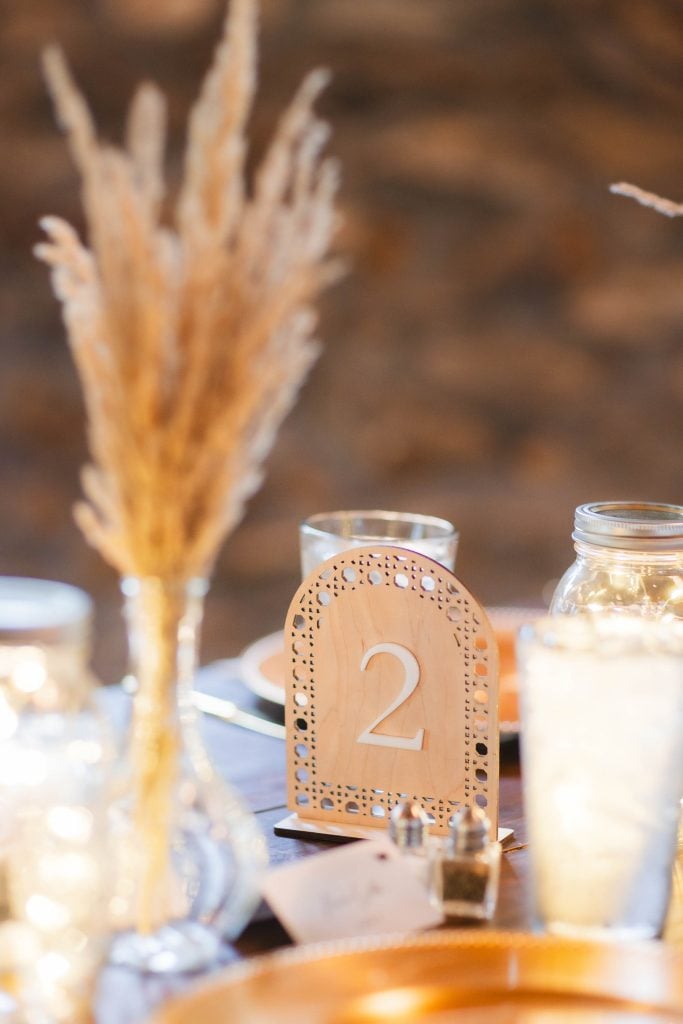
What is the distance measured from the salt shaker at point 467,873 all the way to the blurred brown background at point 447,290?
2.22 metres

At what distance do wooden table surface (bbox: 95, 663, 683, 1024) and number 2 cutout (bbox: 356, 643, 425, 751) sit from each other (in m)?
0.09

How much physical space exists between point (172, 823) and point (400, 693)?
0.28 metres

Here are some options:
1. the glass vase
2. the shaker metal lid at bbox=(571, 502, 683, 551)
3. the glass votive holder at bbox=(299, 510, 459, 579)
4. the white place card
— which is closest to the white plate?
the glass votive holder at bbox=(299, 510, 459, 579)

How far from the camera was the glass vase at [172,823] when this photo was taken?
726 mm

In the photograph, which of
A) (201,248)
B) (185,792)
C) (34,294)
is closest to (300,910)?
(185,792)

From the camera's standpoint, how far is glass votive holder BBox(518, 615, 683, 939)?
0.77 meters

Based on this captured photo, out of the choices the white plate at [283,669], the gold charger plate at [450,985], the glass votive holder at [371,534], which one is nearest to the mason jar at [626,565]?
the glass votive holder at [371,534]

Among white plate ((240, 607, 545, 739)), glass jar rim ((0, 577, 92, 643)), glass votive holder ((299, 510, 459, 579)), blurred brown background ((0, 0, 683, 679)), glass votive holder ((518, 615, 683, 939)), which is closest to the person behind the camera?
glass jar rim ((0, 577, 92, 643))

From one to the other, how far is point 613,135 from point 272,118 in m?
0.83

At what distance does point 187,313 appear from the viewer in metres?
0.68

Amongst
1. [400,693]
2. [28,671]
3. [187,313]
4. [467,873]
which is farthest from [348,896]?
[187,313]

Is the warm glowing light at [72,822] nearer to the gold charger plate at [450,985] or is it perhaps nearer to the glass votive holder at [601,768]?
the gold charger plate at [450,985]

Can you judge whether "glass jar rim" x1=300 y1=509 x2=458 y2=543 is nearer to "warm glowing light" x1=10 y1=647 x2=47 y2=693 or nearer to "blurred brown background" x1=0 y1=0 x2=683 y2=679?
"warm glowing light" x1=10 y1=647 x2=47 y2=693

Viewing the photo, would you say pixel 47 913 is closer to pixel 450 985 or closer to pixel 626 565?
pixel 450 985
